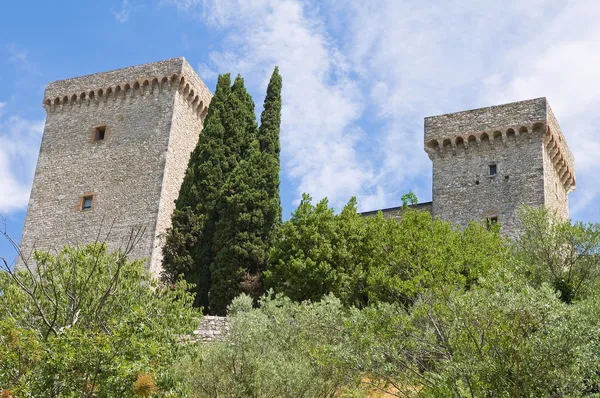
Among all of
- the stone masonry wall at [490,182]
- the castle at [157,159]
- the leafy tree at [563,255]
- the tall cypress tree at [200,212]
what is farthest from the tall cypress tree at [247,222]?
the leafy tree at [563,255]

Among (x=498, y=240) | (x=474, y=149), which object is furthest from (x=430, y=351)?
(x=474, y=149)

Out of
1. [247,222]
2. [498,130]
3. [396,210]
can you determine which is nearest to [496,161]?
[498,130]

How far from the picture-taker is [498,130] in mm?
25094

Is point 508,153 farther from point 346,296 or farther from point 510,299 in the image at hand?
point 510,299

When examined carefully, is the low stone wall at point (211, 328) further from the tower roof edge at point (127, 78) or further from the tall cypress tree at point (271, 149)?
the tower roof edge at point (127, 78)

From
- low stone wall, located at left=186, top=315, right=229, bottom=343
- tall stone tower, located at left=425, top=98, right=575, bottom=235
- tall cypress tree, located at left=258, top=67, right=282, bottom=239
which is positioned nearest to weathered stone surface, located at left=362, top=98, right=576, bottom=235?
tall stone tower, located at left=425, top=98, right=575, bottom=235

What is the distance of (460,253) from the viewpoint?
1825 cm

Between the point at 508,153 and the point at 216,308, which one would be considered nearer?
the point at 216,308

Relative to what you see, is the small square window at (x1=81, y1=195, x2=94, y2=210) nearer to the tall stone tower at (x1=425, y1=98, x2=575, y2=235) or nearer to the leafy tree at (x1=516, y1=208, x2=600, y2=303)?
the tall stone tower at (x1=425, y1=98, x2=575, y2=235)

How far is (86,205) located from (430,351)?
55.7 ft

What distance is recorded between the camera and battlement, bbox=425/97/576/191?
81.0ft

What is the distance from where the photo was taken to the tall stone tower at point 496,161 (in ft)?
79.2

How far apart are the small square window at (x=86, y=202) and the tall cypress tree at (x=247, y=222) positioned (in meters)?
5.57

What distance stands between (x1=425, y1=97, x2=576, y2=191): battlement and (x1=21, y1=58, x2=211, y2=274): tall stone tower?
8.96 metres
